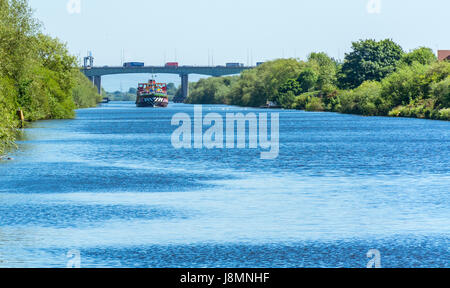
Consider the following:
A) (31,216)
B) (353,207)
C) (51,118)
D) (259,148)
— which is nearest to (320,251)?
(353,207)

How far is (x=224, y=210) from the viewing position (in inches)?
1021

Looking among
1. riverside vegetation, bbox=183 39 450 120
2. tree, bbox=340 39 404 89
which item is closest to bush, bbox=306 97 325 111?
riverside vegetation, bbox=183 39 450 120

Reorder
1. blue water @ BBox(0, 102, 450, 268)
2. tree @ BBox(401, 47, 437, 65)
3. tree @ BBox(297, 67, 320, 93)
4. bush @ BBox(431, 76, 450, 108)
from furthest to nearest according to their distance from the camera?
1. tree @ BBox(297, 67, 320, 93)
2. tree @ BBox(401, 47, 437, 65)
3. bush @ BBox(431, 76, 450, 108)
4. blue water @ BBox(0, 102, 450, 268)

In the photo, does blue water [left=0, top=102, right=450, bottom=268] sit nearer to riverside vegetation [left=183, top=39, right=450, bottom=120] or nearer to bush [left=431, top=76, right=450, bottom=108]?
bush [left=431, top=76, right=450, bottom=108]

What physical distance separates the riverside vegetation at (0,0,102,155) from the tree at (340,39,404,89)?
6167 centimetres

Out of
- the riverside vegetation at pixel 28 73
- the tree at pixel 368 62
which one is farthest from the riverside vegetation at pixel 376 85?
the riverside vegetation at pixel 28 73

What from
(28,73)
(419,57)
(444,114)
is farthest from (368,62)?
(28,73)

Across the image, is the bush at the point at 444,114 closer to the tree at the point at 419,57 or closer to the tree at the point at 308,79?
the tree at the point at 419,57

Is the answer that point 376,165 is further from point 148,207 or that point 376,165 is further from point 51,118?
point 51,118

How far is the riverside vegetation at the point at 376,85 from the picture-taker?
118 meters

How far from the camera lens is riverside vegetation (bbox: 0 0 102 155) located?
5428 centimetres

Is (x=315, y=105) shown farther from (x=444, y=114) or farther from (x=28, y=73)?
(x=28, y=73)

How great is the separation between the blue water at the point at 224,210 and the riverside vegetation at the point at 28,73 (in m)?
7.19

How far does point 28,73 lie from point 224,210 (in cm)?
4727
